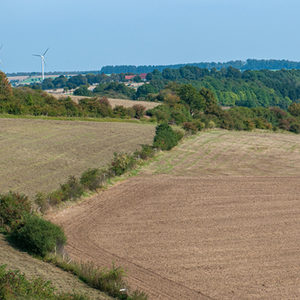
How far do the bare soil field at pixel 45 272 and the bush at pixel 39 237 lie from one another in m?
0.56

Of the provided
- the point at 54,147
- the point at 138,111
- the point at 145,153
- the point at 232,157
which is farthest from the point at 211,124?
the point at 145,153

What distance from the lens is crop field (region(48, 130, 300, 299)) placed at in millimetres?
21641

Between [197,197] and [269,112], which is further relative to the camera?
[269,112]

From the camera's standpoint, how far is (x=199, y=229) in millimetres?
28828

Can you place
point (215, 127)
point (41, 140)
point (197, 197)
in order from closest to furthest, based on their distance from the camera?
point (197, 197)
point (41, 140)
point (215, 127)

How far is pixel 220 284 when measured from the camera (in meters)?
21.3

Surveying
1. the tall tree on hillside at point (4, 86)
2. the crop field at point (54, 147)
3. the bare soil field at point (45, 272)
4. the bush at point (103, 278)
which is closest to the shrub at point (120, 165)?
the crop field at point (54, 147)

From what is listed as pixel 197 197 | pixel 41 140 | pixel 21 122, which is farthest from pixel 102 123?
pixel 197 197

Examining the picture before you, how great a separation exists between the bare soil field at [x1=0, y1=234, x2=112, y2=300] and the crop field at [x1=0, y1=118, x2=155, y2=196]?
11919mm

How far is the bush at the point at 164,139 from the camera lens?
53.7 m

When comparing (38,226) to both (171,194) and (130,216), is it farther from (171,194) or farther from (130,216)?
(171,194)

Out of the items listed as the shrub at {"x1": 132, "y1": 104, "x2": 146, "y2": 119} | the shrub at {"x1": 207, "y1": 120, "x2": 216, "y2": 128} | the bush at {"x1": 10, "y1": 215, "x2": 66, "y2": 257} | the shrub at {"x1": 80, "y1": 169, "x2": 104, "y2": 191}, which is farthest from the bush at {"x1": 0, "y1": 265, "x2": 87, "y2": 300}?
the shrub at {"x1": 132, "y1": 104, "x2": 146, "y2": 119}

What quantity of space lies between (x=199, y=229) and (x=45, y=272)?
34.3 ft

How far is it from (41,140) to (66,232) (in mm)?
30568
